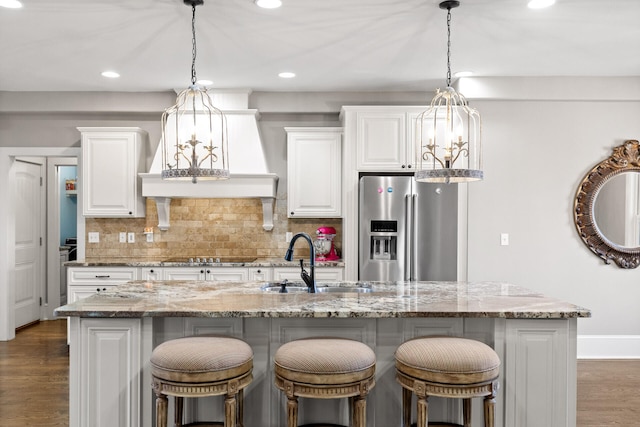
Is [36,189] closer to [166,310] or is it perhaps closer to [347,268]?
[347,268]

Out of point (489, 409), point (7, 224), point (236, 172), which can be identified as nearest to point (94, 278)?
point (7, 224)

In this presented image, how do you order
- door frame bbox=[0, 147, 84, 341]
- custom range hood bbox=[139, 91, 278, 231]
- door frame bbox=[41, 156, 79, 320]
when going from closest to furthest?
custom range hood bbox=[139, 91, 278, 231]
door frame bbox=[0, 147, 84, 341]
door frame bbox=[41, 156, 79, 320]

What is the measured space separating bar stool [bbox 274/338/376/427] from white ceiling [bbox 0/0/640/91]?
2075 millimetres

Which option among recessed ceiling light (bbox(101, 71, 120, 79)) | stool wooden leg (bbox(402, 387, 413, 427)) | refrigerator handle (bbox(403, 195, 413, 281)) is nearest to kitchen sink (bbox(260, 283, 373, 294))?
stool wooden leg (bbox(402, 387, 413, 427))

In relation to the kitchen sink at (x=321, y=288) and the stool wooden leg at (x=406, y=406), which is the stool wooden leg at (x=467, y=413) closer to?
the stool wooden leg at (x=406, y=406)

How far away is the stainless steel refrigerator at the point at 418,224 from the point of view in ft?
14.4

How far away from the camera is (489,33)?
3.46 m

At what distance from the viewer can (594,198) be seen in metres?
4.65

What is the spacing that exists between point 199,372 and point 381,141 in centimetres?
316

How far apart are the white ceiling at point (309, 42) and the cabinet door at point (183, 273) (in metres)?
1.80

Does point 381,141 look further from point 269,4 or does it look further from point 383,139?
point 269,4

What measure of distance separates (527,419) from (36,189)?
605 cm

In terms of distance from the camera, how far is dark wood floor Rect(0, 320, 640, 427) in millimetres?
3174

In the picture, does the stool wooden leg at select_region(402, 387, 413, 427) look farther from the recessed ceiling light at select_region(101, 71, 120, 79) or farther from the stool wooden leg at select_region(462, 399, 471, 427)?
the recessed ceiling light at select_region(101, 71, 120, 79)
